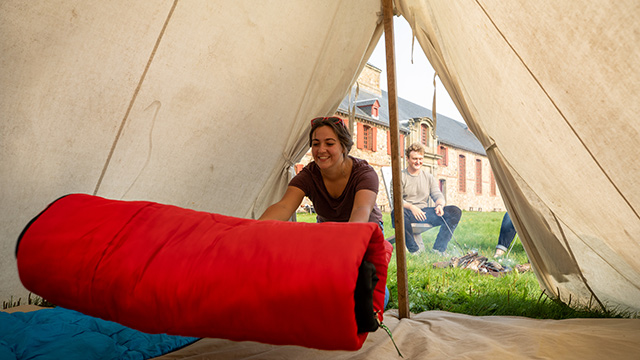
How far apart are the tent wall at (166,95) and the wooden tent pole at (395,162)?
0.49ft

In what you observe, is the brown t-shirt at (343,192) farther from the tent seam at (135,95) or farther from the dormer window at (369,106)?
the dormer window at (369,106)

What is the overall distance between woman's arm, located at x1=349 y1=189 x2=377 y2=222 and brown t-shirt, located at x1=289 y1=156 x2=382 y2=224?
0.05 meters

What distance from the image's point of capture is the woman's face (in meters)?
2.10

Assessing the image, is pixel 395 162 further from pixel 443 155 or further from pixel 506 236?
pixel 443 155

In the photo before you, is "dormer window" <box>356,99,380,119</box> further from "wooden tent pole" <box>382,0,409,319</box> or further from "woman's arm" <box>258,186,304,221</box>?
"woman's arm" <box>258,186,304,221</box>

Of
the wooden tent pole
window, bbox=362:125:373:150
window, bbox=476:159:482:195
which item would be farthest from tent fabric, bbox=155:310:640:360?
window, bbox=476:159:482:195

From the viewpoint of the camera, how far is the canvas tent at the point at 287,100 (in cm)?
156

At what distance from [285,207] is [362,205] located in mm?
445

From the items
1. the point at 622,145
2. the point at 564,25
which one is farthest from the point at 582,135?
the point at 564,25

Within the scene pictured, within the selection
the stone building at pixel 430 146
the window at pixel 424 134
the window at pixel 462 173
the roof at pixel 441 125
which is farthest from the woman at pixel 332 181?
the window at pixel 462 173

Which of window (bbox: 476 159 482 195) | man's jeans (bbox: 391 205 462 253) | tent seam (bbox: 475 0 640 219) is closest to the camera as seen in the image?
tent seam (bbox: 475 0 640 219)

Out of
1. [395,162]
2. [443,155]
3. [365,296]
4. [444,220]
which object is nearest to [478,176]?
[443,155]

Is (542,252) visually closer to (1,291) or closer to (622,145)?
(622,145)

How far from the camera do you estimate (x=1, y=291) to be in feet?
6.41
